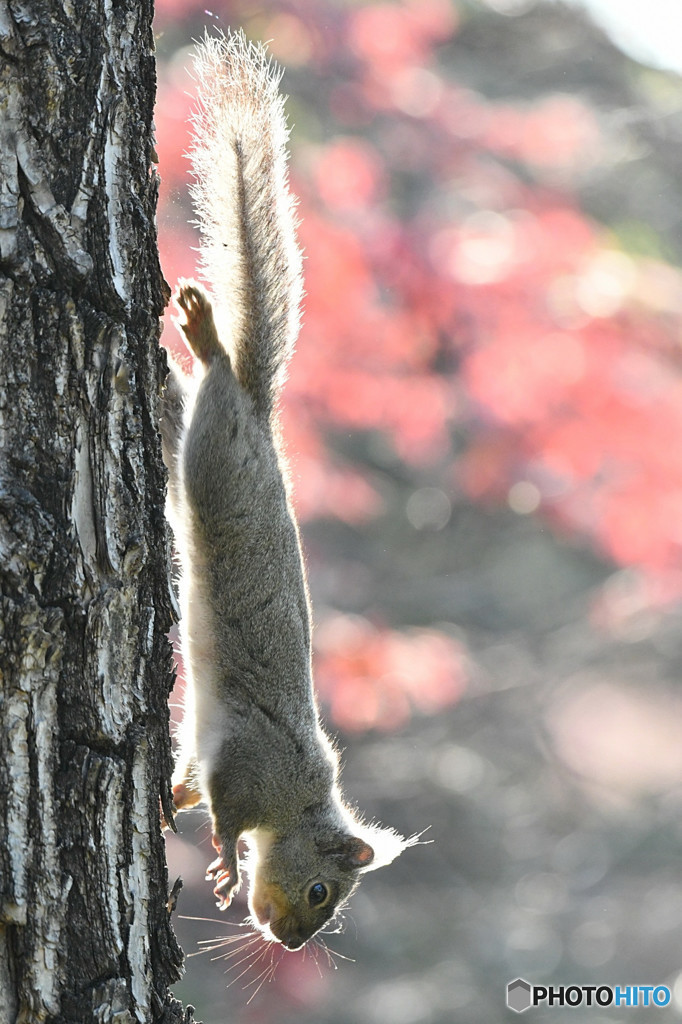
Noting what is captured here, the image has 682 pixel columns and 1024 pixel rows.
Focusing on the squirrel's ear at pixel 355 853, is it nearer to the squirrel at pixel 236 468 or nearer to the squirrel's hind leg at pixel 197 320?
the squirrel at pixel 236 468

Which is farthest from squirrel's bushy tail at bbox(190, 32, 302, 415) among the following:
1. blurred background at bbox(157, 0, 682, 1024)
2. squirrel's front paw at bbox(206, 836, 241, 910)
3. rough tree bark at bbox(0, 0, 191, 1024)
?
squirrel's front paw at bbox(206, 836, 241, 910)

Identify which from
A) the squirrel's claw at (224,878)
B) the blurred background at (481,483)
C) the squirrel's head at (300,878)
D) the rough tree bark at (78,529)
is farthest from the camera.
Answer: the blurred background at (481,483)

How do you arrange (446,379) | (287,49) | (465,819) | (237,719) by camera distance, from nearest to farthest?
(237,719)
(287,49)
(446,379)
(465,819)

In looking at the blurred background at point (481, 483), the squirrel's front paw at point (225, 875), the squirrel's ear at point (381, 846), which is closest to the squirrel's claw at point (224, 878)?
the squirrel's front paw at point (225, 875)

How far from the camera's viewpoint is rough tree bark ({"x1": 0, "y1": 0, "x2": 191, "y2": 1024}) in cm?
131

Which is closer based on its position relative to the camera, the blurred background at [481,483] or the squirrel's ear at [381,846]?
the squirrel's ear at [381,846]

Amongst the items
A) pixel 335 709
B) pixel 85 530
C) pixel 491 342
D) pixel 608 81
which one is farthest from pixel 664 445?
pixel 85 530

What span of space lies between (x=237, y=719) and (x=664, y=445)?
263 centimetres

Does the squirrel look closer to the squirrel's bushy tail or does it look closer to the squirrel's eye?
the squirrel's bushy tail

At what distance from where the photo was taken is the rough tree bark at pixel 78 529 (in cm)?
131

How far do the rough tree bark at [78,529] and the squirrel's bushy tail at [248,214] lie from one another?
0.73 m

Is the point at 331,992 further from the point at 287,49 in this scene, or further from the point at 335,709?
the point at 287,49

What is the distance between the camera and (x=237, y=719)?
97.7 inches

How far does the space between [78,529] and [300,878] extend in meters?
1.59
